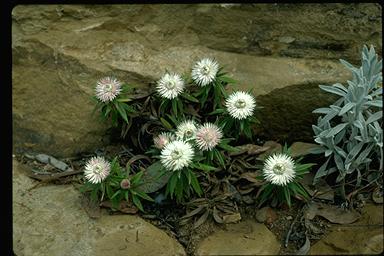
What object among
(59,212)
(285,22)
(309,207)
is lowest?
(59,212)

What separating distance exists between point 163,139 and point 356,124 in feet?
3.99

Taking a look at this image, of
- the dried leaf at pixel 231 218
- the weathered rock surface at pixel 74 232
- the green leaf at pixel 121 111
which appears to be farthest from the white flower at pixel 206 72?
the weathered rock surface at pixel 74 232

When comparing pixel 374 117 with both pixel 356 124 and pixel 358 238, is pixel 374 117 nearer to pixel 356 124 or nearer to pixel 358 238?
pixel 356 124

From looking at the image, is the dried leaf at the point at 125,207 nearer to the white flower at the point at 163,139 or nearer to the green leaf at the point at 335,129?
the white flower at the point at 163,139

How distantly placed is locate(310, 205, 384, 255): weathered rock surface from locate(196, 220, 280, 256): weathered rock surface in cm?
27

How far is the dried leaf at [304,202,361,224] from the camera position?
3.95 meters

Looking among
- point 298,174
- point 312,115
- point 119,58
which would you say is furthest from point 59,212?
point 312,115

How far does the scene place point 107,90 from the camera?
424cm

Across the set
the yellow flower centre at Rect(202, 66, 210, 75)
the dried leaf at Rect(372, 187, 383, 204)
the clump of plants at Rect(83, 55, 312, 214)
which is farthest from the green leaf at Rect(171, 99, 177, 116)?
the dried leaf at Rect(372, 187, 383, 204)

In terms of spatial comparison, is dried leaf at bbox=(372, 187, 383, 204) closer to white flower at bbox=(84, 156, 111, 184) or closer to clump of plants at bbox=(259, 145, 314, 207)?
clump of plants at bbox=(259, 145, 314, 207)

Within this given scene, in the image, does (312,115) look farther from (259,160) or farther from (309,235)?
(309,235)

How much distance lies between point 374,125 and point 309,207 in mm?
655

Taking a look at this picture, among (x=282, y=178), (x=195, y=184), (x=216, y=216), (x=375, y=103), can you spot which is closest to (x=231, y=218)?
(x=216, y=216)

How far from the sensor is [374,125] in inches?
157
